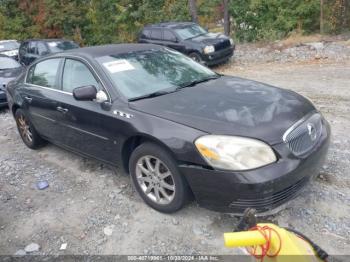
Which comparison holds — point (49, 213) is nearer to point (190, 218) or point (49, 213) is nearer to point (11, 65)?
point (190, 218)

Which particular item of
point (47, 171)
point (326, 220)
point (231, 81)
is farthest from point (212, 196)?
point (47, 171)

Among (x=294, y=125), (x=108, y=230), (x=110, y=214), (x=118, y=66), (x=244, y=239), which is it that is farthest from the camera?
(x=118, y=66)

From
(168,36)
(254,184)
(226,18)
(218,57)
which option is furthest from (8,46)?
(254,184)

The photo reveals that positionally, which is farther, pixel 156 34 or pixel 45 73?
pixel 156 34

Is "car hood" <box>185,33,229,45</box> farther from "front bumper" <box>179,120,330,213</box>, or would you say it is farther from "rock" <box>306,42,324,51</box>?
"front bumper" <box>179,120,330,213</box>

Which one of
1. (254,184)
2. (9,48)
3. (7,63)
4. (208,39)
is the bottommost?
(9,48)

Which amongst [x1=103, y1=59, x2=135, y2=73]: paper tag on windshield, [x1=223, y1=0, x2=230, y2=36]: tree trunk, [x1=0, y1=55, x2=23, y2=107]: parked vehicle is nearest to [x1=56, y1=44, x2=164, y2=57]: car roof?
[x1=103, y1=59, x2=135, y2=73]: paper tag on windshield

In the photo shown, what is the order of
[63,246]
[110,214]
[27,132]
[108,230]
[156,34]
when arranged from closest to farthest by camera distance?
[63,246] < [108,230] < [110,214] < [27,132] < [156,34]

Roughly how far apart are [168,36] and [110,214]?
10.5 meters

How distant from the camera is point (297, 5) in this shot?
55.4 ft

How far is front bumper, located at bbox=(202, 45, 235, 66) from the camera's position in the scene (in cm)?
1227

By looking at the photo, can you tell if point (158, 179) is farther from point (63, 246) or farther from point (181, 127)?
point (63, 246)

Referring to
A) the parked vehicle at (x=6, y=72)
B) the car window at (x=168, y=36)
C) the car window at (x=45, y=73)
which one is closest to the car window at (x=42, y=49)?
the parked vehicle at (x=6, y=72)

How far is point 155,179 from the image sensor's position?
3.61 meters
